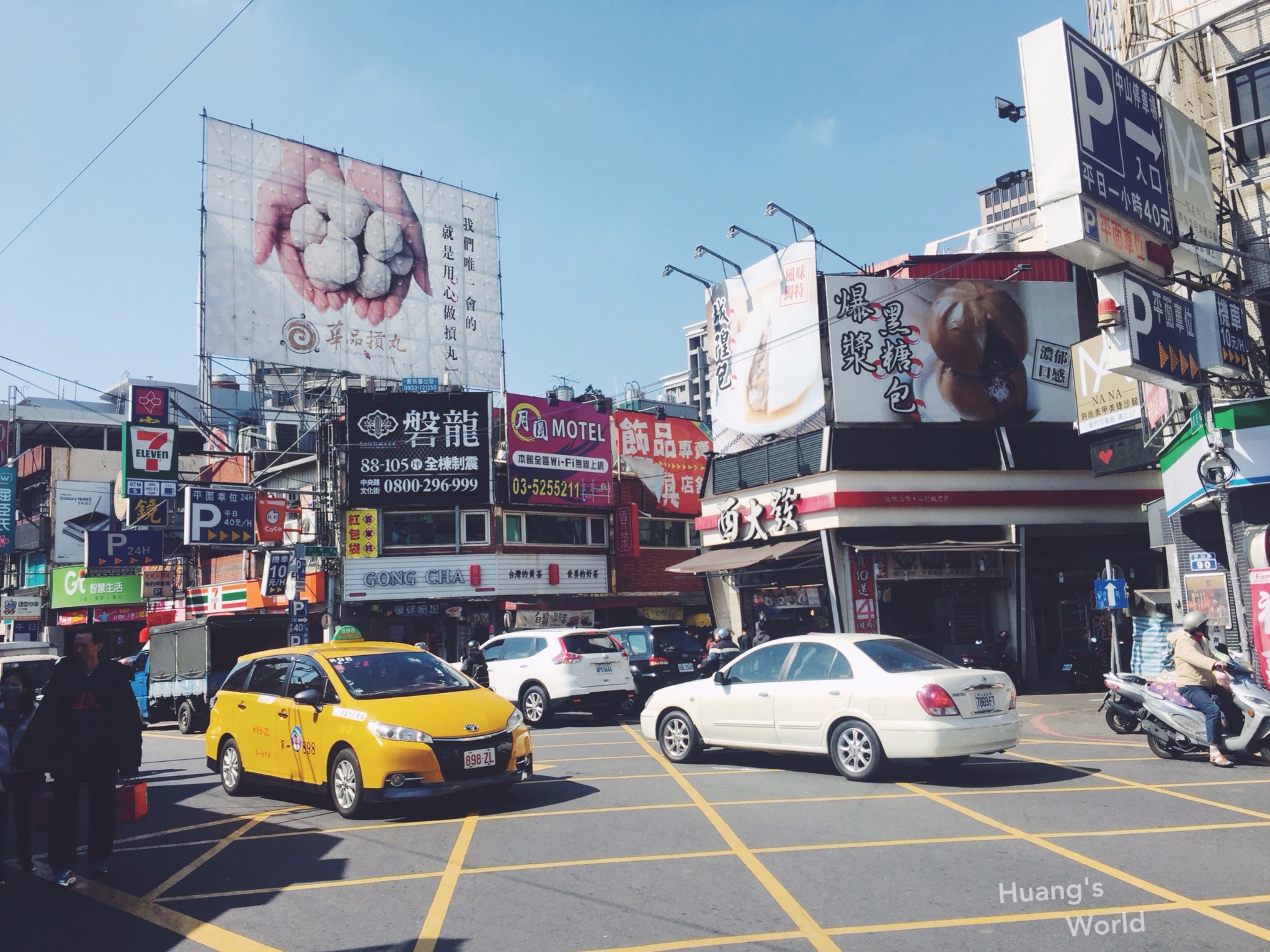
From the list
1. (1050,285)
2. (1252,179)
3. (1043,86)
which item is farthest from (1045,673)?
(1043,86)

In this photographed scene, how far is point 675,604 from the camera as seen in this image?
3619 centimetres

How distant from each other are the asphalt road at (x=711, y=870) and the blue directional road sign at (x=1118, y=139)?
7.48 metres

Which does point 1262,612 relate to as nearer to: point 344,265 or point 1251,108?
point 1251,108

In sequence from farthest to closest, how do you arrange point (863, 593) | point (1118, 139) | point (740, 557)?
point (740, 557) → point (863, 593) → point (1118, 139)

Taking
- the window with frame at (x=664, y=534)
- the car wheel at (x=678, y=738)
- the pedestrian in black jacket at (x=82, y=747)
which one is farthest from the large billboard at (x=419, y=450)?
the pedestrian in black jacket at (x=82, y=747)

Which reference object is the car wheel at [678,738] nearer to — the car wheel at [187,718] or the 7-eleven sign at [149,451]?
the car wheel at [187,718]

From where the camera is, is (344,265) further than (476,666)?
Yes

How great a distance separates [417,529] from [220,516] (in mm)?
6082

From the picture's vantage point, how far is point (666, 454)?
1437 inches

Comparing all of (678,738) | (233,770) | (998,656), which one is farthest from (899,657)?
(998,656)

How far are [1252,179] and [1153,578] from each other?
31.8 feet

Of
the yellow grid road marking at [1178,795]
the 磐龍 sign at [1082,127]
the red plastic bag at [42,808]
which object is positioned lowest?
the yellow grid road marking at [1178,795]

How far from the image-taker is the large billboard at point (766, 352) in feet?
80.2

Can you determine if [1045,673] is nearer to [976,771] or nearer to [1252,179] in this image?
[1252,179]
